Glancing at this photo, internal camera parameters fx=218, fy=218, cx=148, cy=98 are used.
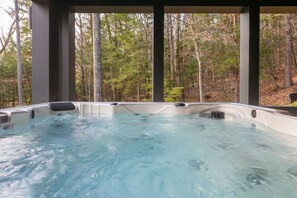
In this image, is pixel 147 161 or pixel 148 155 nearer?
pixel 147 161

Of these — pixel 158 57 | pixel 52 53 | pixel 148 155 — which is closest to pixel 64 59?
pixel 52 53

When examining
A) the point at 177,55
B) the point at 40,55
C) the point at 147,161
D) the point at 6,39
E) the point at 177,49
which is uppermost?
the point at 6,39

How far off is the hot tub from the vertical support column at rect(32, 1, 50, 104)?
2.28 ft

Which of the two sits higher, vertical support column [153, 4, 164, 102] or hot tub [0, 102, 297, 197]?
vertical support column [153, 4, 164, 102]

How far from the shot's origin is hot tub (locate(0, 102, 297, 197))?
0.90 metres

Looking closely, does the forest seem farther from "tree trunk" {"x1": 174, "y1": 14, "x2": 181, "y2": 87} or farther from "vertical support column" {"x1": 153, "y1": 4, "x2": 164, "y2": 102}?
"vertical support column" {"x1": 153, "y1": 4, "x2": 164, "y2": 102}

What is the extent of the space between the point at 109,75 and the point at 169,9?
4725mm

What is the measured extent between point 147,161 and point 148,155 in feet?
0.35

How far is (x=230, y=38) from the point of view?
22.9 ft

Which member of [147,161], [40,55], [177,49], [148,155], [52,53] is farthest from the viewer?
[177,49]

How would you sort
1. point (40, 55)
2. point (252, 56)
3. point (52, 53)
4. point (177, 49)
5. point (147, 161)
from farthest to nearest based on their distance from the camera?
point (177, 49), point (252, 56), point (52, 53), point (40, 55), point (147, 161)

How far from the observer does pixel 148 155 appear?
4.40 feet

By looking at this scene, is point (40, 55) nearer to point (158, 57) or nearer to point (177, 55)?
point (158, 57)

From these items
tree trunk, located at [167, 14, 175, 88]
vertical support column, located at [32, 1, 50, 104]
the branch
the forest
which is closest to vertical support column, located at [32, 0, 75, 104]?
vertical support column, located at [32, 1, 50, 104]
